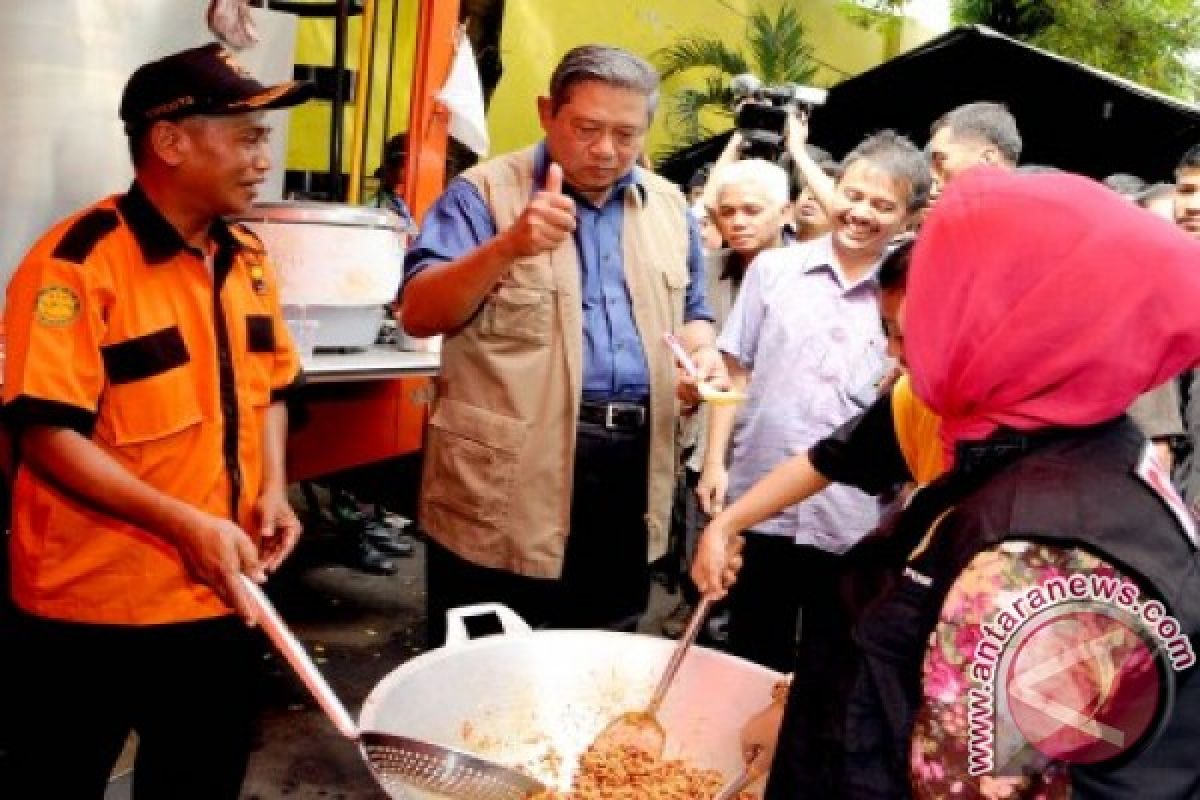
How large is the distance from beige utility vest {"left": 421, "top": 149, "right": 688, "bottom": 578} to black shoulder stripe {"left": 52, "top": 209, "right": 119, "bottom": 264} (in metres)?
0.73

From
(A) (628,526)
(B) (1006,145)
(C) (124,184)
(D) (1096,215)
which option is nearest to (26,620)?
(A) (628,526)

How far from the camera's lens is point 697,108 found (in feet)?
39.0

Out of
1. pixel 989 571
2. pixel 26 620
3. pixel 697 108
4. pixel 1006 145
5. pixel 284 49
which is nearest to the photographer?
pixel 989 571

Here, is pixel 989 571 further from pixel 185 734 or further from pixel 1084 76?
pixel 1084 76

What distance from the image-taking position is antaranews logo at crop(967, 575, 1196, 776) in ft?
3.74

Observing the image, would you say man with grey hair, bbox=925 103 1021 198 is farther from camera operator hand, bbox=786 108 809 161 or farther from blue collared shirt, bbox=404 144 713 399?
blue collared shirt, bbox=404 144 713 399

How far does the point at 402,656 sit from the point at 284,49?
2.30 meters

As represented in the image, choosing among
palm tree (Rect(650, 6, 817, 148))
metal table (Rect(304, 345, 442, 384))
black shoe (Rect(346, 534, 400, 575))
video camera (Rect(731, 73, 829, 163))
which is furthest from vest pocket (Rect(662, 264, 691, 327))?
palm tree (Rect(650, 6, 817, 148))

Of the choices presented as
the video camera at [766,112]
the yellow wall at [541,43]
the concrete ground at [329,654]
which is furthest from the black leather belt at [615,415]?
the yellow wall at [541,43]

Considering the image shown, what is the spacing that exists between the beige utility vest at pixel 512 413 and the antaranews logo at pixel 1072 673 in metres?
1.35

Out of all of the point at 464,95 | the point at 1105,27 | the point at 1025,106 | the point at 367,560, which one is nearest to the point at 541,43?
the point at 1025,106

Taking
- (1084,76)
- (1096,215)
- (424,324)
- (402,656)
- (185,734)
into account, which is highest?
(1084,76)

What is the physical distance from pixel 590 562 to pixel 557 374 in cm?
45

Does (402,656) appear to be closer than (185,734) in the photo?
→ No
